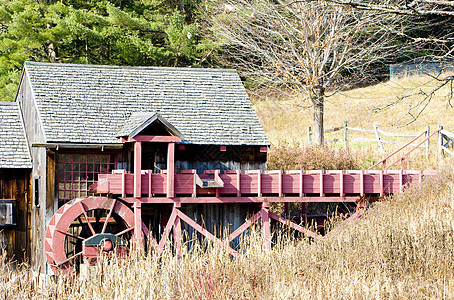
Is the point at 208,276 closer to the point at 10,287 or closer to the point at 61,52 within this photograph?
the point at 10,287

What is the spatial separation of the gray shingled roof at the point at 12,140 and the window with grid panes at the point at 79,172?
107 centimetres

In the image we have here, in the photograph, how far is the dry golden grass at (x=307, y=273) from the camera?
9.09 metres

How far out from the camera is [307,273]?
1005 centimetres

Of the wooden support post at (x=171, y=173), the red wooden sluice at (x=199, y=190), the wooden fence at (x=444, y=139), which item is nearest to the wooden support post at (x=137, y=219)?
the red wooden sluice at (x=199, y=190)

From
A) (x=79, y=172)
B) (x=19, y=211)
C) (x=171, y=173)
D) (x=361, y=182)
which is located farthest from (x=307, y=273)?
(x=19, y=211)

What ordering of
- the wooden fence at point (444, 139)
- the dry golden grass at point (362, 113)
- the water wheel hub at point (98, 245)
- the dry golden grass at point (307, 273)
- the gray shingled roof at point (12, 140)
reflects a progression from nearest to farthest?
1. the dry golden grass at point (307, 273)
2. the water wheel hub at point (98, 245)
3. the gray shingled roof at point (12, 140)
4. the wooden fence at point (444, 139)
5. the dry golden grass at point (362, 113)

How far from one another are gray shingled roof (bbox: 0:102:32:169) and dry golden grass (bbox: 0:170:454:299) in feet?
23.5

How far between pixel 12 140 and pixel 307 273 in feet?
37.5

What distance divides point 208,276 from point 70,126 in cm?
877

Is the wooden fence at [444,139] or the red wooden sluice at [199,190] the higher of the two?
the wooden fence at [444,139]

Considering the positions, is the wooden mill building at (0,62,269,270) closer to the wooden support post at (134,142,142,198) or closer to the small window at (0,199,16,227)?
the small window at (0,199,16,227)

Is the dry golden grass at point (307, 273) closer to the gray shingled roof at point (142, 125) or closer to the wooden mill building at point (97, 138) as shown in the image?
the gray shingled roof at point (142, 125)

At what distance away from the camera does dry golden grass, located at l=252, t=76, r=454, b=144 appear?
3134cm

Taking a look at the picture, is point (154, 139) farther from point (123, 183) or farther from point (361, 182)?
point (361, 182)
